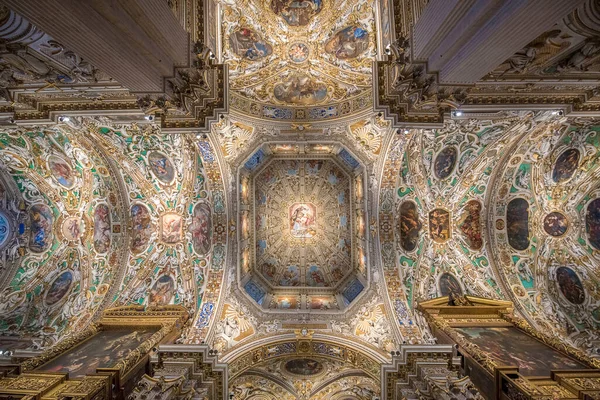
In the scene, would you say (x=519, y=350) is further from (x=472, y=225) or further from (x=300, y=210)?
(x=300, y=210)

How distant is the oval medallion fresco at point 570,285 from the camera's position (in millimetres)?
10984

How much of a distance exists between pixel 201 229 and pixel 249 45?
8.50 meters

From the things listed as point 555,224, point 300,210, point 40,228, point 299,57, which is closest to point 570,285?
point 555,224

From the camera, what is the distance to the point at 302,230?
1655 centimetres

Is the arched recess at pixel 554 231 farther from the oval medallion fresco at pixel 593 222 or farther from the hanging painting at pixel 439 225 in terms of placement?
the hanging painting at pixel 439 225

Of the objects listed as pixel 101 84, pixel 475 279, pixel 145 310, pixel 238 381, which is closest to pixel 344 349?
pixel 238 381

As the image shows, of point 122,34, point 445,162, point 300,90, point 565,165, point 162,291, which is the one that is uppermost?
point 300,90

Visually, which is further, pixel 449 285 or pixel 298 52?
pixel 449 285

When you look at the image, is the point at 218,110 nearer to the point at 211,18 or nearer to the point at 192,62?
the point at 192,62

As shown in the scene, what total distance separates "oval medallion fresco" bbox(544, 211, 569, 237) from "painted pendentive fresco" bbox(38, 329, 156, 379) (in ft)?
52.9

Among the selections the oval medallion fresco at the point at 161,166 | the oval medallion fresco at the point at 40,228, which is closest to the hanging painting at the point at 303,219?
the oval medallion fresco at the point at 161,166

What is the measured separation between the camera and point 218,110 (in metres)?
9.23

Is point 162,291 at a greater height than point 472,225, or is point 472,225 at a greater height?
point 472,225

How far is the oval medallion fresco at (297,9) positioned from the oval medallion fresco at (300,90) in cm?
203
